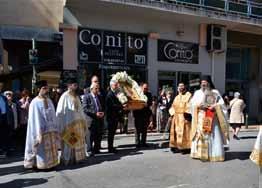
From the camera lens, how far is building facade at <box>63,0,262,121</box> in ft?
55.7

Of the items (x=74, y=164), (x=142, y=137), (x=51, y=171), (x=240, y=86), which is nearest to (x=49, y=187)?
(x=51, y=171)

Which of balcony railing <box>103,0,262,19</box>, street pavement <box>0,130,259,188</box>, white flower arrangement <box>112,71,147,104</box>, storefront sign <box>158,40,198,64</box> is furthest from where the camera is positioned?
storefront sign <box>158,40,198,64</box>

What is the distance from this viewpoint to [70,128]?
30.7 ft

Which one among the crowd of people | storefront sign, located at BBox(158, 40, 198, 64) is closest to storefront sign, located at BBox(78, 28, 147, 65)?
storefront sign, located at BBox(158, 40, 198, 64)

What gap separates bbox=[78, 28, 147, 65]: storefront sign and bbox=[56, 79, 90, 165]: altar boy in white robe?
767 cm

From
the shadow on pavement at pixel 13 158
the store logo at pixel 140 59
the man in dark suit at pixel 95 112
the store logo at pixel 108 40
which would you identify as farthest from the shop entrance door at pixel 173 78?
the shadow on pavement at pixel 13 158

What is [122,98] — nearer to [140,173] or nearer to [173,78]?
[140,173]

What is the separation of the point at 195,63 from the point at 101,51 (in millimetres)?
5198

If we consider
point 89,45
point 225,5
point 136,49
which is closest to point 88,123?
point 89,45

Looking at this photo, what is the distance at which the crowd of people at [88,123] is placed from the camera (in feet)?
28.7

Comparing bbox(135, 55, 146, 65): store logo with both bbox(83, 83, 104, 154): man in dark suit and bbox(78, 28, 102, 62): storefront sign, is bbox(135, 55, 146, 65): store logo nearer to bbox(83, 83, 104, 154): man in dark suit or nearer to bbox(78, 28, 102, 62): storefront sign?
bbox(78, 28, 102, 62): storefront sign

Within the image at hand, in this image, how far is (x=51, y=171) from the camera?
870 centimetres

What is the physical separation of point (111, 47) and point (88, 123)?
7687mm

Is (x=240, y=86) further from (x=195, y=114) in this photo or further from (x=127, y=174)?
(x=127, y=174)
